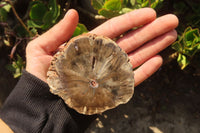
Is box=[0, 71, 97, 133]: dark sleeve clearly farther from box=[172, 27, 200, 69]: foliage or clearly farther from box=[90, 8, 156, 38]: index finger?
box=[172, 27, 200, 69]: foliage

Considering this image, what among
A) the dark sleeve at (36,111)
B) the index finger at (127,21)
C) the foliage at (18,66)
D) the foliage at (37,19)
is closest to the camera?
the dark sleeve at (36,111)

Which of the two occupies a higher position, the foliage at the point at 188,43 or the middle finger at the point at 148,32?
the middle finger at the point at 148,32

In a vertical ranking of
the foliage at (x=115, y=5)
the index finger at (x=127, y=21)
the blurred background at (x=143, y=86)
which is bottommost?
the blurred background at (x=143, y=86)

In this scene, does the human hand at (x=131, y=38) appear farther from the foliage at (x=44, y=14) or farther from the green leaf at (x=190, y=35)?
the foliage at (x=44, y=14)

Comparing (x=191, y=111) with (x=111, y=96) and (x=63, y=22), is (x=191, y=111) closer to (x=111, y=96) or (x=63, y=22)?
(x=111, y=96)

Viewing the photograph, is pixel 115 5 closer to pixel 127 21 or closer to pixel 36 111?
pixel 127 21

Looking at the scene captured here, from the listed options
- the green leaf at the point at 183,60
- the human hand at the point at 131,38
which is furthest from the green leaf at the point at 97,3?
the green leaf at the point at 183,60

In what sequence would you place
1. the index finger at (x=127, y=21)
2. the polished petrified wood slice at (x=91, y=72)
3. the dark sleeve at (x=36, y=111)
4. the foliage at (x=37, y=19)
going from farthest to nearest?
the foliage at (x=37, y=19)
the index finger at (x=127, y=21)
the dark sleeve at (x=36, y=111)
the polished petrified wood slice at (x=91, y=72)

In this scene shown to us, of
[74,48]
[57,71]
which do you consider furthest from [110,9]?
[57,71]
